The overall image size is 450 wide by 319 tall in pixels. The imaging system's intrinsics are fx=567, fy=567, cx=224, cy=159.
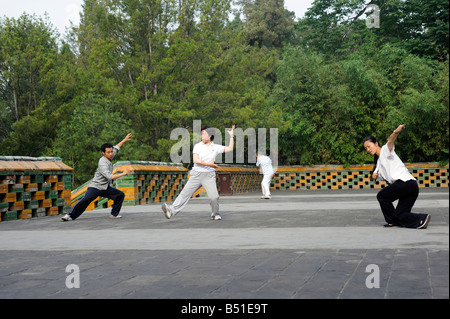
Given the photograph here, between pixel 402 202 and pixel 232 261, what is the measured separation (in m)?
3.54

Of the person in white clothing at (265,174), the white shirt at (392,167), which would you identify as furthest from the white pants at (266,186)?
the white shirt at (392,167)

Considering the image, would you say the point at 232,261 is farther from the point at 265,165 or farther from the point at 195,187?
the point at 265,165

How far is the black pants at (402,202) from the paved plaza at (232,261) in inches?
9.2

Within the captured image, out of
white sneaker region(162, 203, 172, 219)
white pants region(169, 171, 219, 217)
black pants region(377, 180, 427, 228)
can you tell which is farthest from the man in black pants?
black pants region(377, 180, 427, 228)

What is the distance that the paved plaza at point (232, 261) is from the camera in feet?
12.5

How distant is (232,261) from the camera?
5.26 meters

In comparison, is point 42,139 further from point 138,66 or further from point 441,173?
point 441,173

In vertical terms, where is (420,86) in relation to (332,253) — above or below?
above

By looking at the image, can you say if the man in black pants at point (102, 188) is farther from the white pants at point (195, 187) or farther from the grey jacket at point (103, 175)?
the white pants at point (195, 187)

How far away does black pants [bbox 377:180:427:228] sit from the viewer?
767 centimetres

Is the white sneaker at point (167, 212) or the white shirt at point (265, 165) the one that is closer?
the white sneaker at point (167, 212)

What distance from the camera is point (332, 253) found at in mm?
5531
